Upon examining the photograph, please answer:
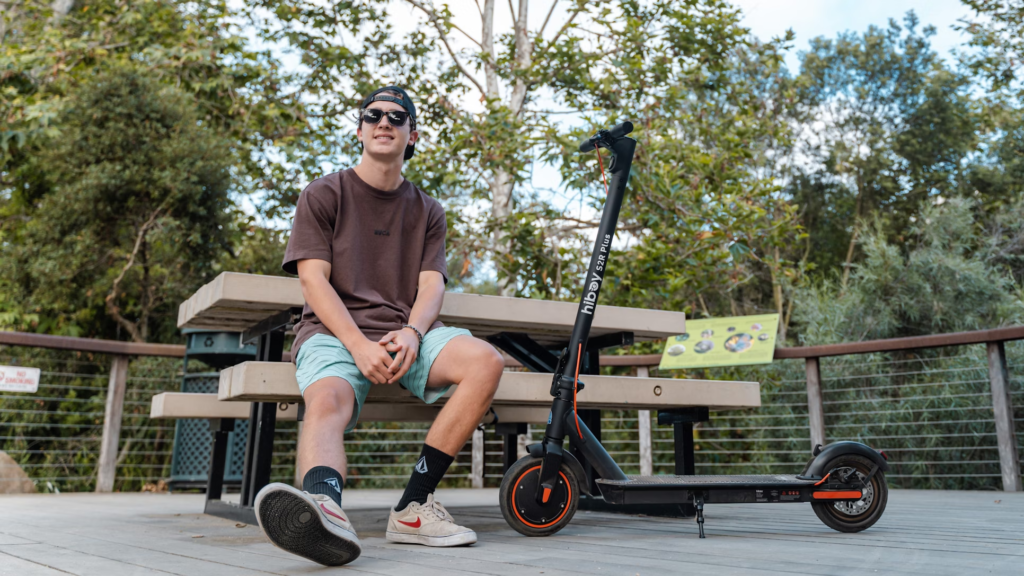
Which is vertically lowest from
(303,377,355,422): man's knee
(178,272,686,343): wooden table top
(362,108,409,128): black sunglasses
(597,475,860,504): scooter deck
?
(597,475,860,504): scooter deck

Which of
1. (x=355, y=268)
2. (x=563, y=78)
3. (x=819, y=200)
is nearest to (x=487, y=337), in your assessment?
(x=355, y=268)

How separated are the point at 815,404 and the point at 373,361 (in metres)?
3.66

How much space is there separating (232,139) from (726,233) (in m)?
4.93

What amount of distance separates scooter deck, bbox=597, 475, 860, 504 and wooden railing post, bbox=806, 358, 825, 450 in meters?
2.78

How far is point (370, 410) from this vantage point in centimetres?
270

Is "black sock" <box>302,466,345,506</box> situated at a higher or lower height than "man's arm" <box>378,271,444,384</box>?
lower

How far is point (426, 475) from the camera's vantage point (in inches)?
70.4

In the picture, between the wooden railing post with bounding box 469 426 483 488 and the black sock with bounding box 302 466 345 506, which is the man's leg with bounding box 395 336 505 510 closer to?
the black sock with bounding box 302 466 345 506

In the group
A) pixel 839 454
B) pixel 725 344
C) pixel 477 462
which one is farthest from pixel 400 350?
pixel 477 462

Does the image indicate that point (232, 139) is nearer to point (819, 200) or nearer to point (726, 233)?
point (726, 233)

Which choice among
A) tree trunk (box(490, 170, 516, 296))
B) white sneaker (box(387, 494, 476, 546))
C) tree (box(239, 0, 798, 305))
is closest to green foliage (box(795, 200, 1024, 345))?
tree (box(239, 0, 798, 305))

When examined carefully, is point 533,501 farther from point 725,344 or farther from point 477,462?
point 477,462

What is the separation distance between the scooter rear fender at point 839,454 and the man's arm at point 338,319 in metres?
1.20

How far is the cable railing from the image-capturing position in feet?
16.6
